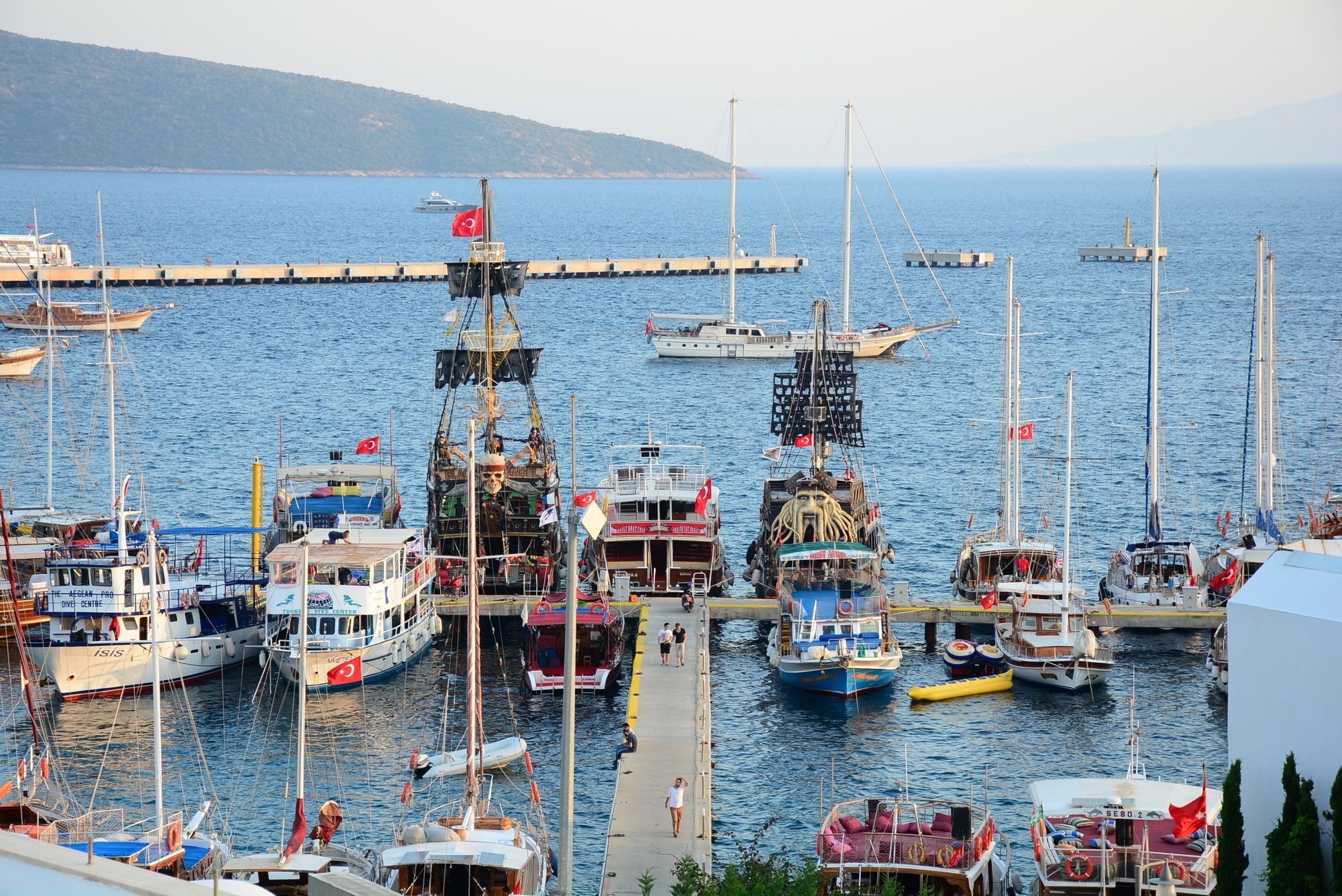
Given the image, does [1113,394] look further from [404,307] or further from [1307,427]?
[404,307]

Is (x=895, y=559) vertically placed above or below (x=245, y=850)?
above

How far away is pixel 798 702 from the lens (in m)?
53.0

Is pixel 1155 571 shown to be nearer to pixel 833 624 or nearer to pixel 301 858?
pixel 833 624

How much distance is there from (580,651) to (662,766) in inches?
434

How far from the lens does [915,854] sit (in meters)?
35.4

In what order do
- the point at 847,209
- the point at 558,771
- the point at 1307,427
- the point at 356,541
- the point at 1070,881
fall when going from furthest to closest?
1. the point at 847,209
2. the point at 1307,427
3. the point at 356,541
4. the point at 558,771
5. the point at 1070,881

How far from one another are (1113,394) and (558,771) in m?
76.9

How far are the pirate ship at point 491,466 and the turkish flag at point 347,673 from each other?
7.88 meters

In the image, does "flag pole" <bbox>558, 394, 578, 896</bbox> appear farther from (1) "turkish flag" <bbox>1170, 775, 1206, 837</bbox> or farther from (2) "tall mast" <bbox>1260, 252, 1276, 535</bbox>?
(2) "tall mast" <bbox>1260, 252, 1276, 535</bbox>

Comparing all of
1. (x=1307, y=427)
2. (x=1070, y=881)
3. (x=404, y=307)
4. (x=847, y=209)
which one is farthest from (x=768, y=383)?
(x=1070, y=881)

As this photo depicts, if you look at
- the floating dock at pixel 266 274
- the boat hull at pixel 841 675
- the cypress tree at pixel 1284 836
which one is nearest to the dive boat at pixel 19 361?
the floating dock at pixel 266 274

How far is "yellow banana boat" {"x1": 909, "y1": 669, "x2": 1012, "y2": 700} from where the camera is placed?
52969mm

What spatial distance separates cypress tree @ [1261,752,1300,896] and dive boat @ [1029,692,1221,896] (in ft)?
17.9

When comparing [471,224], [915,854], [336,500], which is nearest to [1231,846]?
[915,854]
